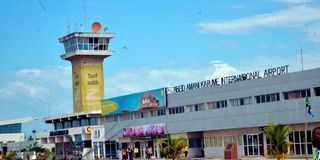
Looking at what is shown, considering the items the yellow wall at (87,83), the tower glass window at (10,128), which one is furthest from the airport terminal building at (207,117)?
the tower glass window at (10,128)

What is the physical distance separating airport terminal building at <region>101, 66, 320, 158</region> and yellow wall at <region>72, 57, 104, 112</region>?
29.0 meters

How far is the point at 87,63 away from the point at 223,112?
55.4 meters

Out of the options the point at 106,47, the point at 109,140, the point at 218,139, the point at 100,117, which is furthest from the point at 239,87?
the point at 106,47

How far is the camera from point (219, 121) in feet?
214

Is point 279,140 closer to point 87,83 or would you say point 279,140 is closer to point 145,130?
point 145,130

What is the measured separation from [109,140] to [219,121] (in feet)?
90.6

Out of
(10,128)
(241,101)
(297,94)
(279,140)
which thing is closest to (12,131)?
(10,128)

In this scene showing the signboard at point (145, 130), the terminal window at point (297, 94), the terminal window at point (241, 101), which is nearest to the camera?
the terminal window at point (297, 94)

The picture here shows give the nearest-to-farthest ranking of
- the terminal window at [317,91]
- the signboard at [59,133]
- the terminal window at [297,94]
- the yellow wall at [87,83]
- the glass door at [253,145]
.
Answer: the terminal window at [317,91] < the terminal window at [297,94] < the glass door at [253,145] < the signboard at [59,133] < the yellow wall at [87,83]

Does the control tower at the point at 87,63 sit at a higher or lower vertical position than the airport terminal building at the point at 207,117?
higher

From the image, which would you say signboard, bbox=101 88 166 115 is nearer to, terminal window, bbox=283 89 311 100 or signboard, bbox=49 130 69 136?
signboard, bbox=49 130 69 136

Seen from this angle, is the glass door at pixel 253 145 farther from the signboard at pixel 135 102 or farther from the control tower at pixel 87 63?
the control tower at pixel 87 63

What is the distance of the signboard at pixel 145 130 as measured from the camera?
75.7 m

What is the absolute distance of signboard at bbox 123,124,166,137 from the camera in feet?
248
